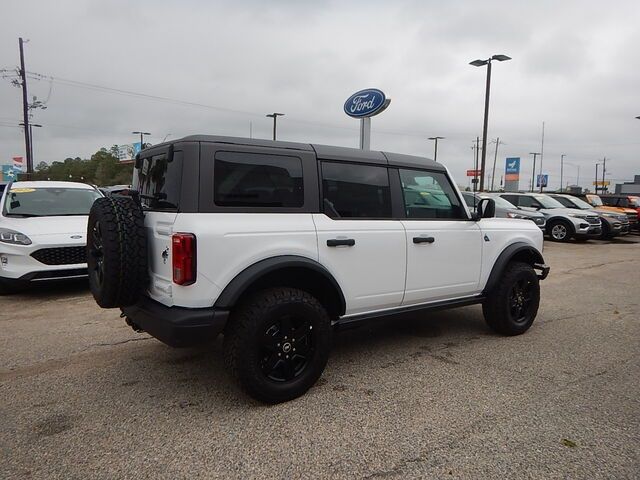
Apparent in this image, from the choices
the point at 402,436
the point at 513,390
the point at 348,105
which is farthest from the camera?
the point at 348,105

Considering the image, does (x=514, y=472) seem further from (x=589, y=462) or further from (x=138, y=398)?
(x=138, y=398)

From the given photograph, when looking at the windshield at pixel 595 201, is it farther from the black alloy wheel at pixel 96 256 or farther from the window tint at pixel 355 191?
the black alloy wheel at pixel 96 256

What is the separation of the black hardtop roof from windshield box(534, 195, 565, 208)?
1413 centimetres

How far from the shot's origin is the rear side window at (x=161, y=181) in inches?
122

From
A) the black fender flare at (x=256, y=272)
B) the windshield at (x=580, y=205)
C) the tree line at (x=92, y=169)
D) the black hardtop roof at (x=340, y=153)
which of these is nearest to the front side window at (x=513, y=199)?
the windshield at (x=580, y=205)

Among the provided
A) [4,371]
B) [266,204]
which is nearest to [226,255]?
[266,204]

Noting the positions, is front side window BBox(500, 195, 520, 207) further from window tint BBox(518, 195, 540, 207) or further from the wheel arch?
the wheel arch

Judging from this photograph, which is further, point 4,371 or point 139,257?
point 4,371

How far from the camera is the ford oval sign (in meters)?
13.1

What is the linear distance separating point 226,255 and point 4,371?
2.37 metres

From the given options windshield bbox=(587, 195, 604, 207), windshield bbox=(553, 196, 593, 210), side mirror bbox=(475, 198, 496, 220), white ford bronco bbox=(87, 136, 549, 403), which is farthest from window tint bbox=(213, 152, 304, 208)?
windshield bbox=(587, 195, 604, 207)

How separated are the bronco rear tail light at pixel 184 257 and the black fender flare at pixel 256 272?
0.24 metres

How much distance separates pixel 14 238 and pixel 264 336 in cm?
474

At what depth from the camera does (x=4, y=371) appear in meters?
3.80
